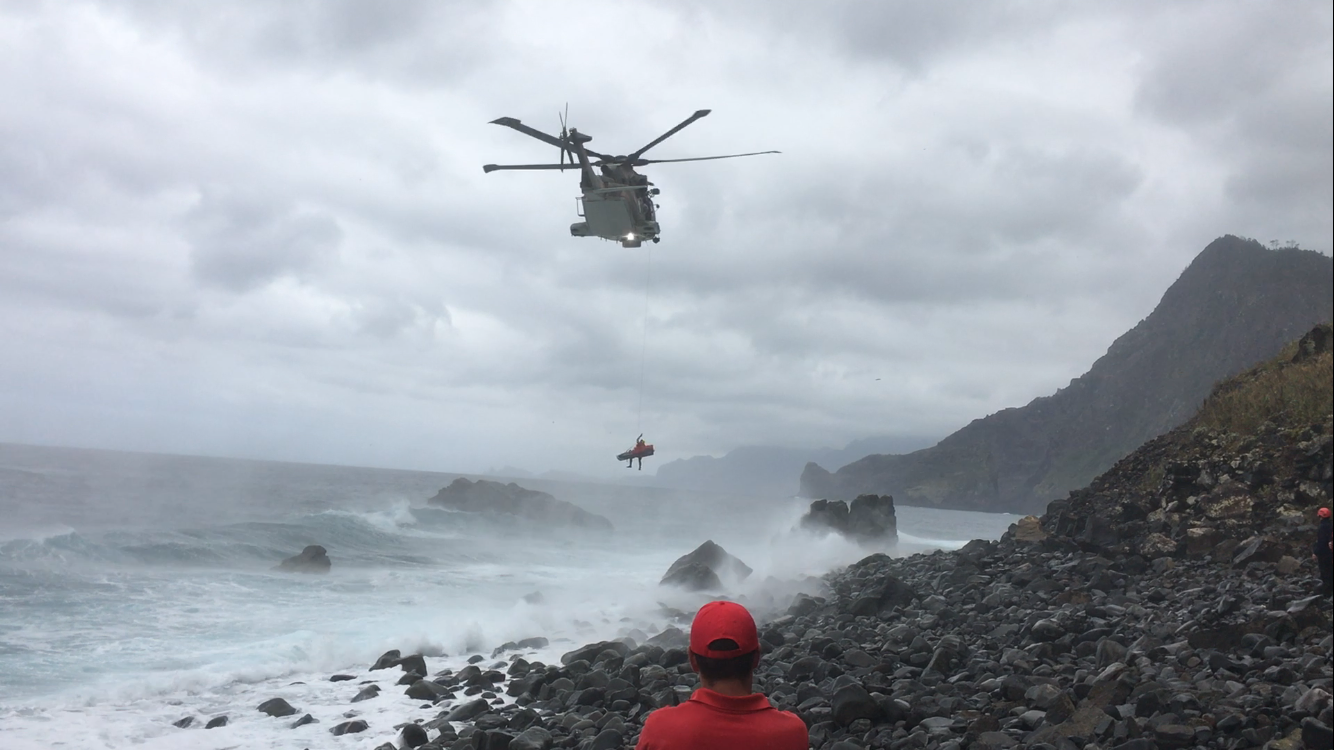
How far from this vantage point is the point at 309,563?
1237 inches

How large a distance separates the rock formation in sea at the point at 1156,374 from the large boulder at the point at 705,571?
49.2 feet

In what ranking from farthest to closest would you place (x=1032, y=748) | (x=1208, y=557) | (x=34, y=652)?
(x=34, y=652), (x=1208, y=557), (x=1032, y=748)

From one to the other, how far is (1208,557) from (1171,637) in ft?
16.6

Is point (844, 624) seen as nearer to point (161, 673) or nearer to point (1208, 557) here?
point (1208, 557)

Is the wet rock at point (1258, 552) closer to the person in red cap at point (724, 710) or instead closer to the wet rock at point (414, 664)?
the person in red cap at point (724, 710)

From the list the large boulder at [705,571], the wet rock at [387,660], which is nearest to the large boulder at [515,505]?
the large boulder at [705,571]

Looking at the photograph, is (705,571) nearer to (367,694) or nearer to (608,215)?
(608,215)

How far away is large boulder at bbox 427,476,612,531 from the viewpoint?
68.1 meters

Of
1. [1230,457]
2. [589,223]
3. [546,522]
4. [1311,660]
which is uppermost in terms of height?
[589,223]

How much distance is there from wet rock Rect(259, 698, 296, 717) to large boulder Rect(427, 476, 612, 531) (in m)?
53.2

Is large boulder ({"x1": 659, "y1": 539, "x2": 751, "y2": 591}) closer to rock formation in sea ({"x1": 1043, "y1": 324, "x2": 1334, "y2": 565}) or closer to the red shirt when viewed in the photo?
rock formation in sea ({"x1": 1043, "y1": 324, "x2": 1334, "y2": 565})

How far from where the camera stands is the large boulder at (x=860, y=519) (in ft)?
152

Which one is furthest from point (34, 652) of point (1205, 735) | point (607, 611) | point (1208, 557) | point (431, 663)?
point (1208, 557)

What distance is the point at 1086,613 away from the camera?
11.5 metres
